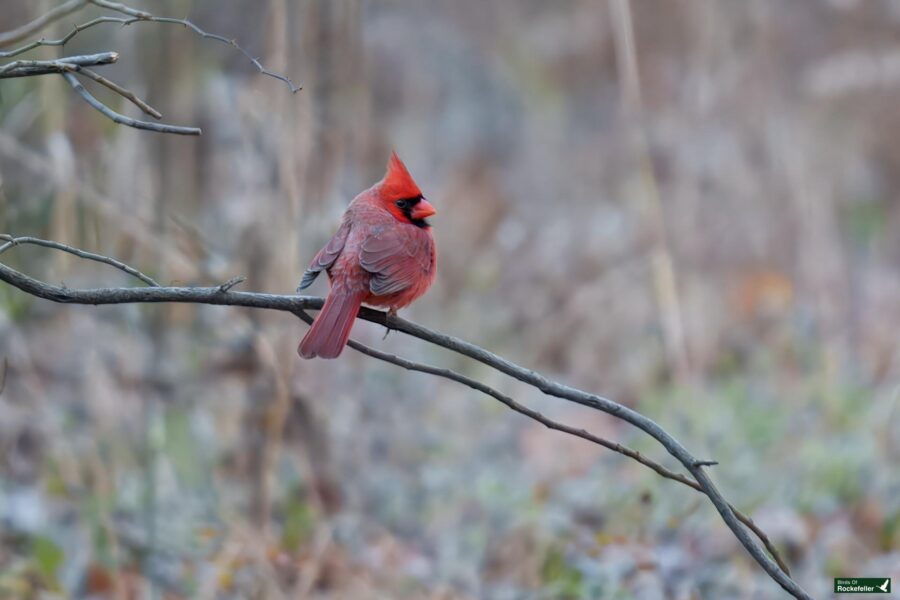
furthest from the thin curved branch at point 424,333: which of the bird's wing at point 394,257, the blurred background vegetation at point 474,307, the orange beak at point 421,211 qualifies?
the blurred background vegetation at point 474,307

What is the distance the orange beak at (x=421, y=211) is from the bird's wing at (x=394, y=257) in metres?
0.07

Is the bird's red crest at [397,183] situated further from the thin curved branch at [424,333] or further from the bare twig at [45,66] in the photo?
the bare twig at [45,66]

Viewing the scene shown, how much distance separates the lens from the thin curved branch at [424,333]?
5.80ft

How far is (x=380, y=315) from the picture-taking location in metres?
2.49

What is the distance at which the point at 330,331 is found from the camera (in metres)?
2.40

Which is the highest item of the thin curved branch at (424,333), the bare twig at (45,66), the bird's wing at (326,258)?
the bird's wing at (326,258)

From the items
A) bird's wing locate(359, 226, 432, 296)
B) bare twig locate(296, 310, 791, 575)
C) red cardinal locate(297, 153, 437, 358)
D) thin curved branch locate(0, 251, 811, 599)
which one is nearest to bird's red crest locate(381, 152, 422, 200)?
red cardinal locate(297, 153, 437, 358)

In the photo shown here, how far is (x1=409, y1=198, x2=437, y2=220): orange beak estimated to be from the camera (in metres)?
3.01

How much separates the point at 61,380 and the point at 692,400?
138 inches

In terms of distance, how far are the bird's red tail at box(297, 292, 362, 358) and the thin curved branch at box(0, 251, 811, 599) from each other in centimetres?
24

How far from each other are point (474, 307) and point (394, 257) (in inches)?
156

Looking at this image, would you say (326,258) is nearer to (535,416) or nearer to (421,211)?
(421,211)

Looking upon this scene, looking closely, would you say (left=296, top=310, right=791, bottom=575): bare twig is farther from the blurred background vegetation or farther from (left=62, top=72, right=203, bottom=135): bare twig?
the blurred background vegetation

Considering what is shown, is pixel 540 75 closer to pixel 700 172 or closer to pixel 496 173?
pixel 496 173
